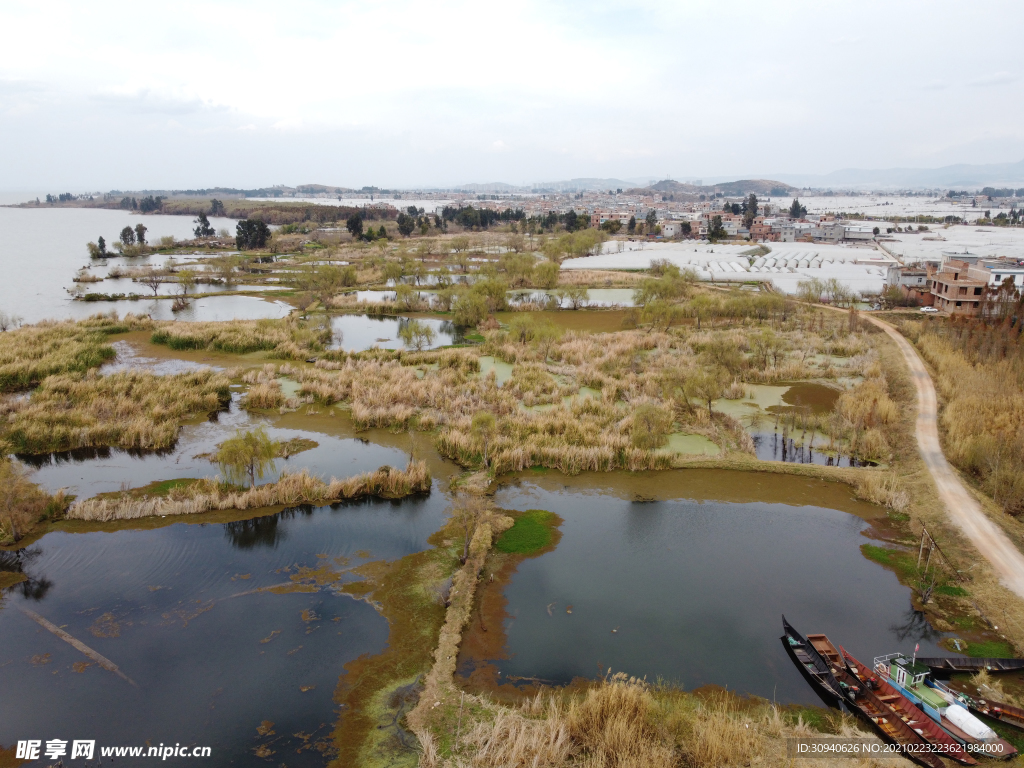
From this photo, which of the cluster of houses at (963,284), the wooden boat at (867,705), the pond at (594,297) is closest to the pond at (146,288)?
the pond at (594,297)

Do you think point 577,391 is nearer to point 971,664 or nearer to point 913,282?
point 971,664

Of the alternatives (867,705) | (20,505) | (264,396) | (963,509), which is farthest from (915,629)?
(264,396)

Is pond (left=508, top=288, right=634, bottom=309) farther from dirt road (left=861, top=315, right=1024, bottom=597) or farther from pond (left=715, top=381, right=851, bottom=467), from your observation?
dirt road (left=861, top=315, right=1024, bottom=597)

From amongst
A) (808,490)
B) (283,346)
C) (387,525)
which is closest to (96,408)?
(283,346)

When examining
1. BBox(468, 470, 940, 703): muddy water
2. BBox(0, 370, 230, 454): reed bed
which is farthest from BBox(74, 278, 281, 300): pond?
BBox(468, 470, 940, 703): muddy water

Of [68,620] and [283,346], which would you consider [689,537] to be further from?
[283,346]

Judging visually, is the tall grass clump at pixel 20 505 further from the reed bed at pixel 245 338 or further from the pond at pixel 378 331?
the pond at pixel 378 331
